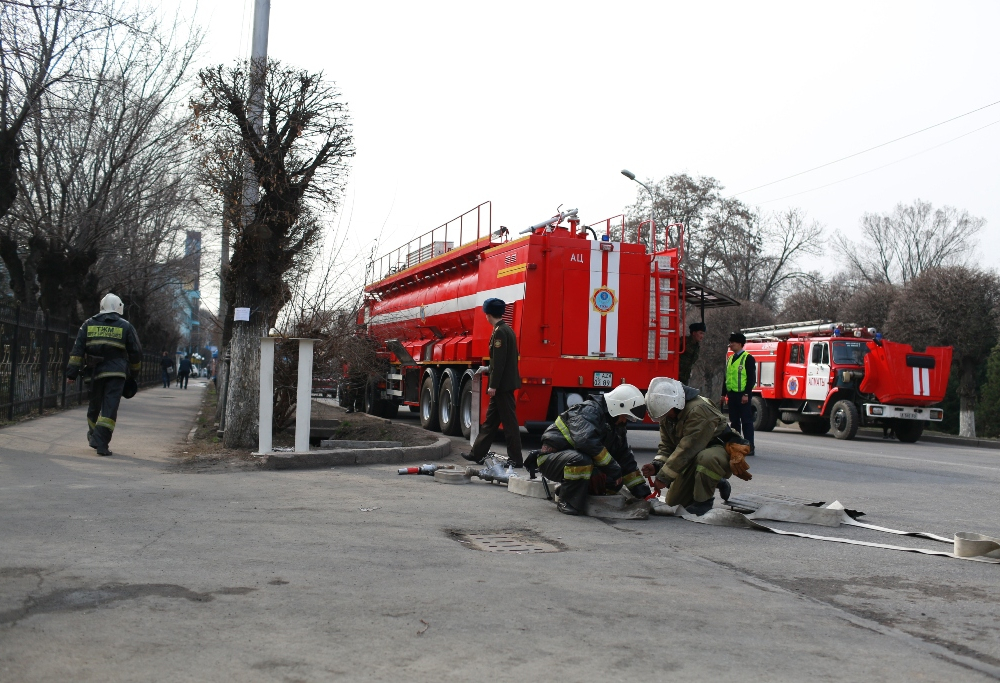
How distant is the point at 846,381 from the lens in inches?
852

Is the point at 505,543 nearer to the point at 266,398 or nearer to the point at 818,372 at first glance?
the point at 266,398

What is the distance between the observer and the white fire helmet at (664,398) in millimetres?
7043

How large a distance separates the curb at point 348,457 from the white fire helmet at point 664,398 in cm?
413

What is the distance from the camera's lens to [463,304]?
15648 millimetres

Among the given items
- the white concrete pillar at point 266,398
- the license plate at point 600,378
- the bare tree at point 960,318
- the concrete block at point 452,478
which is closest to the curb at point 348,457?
the white concrete pillar at point 266,398

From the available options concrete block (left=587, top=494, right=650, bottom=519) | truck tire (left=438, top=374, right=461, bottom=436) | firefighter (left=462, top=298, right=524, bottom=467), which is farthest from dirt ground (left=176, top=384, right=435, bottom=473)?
concrete block (left=587, top=494, right=650, bottom=519)

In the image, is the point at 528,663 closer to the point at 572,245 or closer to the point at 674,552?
the point at 674,552

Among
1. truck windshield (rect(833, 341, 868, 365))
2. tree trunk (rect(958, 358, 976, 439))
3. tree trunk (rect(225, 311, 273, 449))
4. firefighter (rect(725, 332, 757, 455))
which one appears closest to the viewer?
tree trunk (rect(225, 311, 273, 449))

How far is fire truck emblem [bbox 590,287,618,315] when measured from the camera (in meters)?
13.2

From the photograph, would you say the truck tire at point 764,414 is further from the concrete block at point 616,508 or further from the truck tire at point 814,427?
the concrete block at point 616,508

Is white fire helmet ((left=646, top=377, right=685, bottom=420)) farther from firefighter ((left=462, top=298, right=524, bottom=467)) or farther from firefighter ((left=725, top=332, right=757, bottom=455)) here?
firefighter ((left=725, top=332, right=757, bottom=455))

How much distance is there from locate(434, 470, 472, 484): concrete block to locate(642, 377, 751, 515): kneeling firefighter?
238cm

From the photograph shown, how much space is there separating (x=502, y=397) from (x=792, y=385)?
15.3 metres

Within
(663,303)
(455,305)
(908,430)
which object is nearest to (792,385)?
(908,430)
